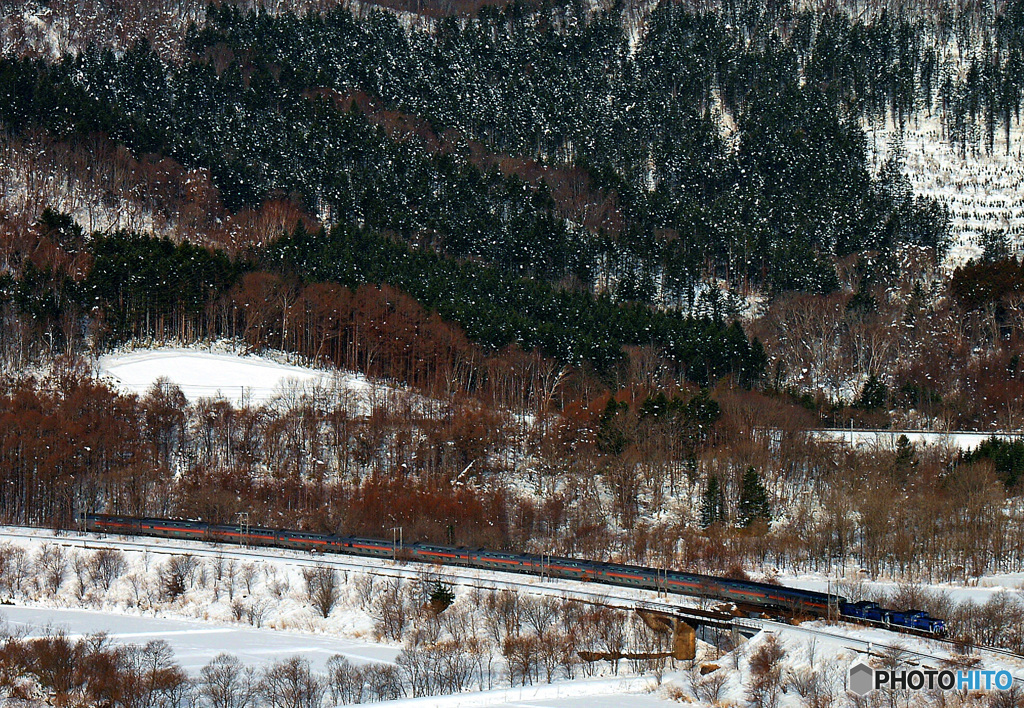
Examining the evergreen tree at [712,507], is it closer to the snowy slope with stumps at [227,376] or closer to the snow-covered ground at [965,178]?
the snowy slope with stumps at [227,376]

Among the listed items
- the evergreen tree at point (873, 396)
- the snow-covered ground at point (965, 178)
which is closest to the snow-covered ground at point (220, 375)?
the evergreen tree at point (873, 396)

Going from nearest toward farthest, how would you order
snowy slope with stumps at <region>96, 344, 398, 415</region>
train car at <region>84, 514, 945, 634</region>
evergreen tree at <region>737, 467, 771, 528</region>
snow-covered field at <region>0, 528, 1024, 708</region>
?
snow-covered field at <region>0, 528, 1024, 708</region> → train car at <region>84, 514, 945, 634</region> → evergreen tree at <region>737, 467, 771, 528</region> → snowy slope with stumps at <region>96, 344, 398, 415</region>

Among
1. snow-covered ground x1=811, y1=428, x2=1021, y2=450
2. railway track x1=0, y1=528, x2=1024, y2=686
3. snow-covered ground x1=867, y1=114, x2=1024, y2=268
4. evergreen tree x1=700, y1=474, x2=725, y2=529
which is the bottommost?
railway track x1=0, y1=528, x2=1024, y2=686

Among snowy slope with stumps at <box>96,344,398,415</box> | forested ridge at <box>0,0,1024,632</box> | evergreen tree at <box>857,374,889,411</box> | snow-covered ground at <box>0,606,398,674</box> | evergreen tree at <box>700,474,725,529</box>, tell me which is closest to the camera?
snow-covered ground at <box>0,606,398,674</box>

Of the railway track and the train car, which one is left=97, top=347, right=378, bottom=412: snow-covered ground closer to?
the train car

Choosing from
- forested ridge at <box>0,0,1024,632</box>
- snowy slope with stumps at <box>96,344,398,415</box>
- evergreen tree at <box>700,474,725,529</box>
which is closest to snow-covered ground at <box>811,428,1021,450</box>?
forested ridge at <box>0,0,1024,632</box>

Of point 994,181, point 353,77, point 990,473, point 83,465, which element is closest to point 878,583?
point 990,473

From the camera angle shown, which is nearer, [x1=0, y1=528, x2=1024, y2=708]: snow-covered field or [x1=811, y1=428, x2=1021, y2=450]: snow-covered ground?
[x1=0, y1=528, x2=1024, y2=708]: snow-covered field

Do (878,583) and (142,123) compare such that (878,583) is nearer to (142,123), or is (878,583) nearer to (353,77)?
(142,123)
